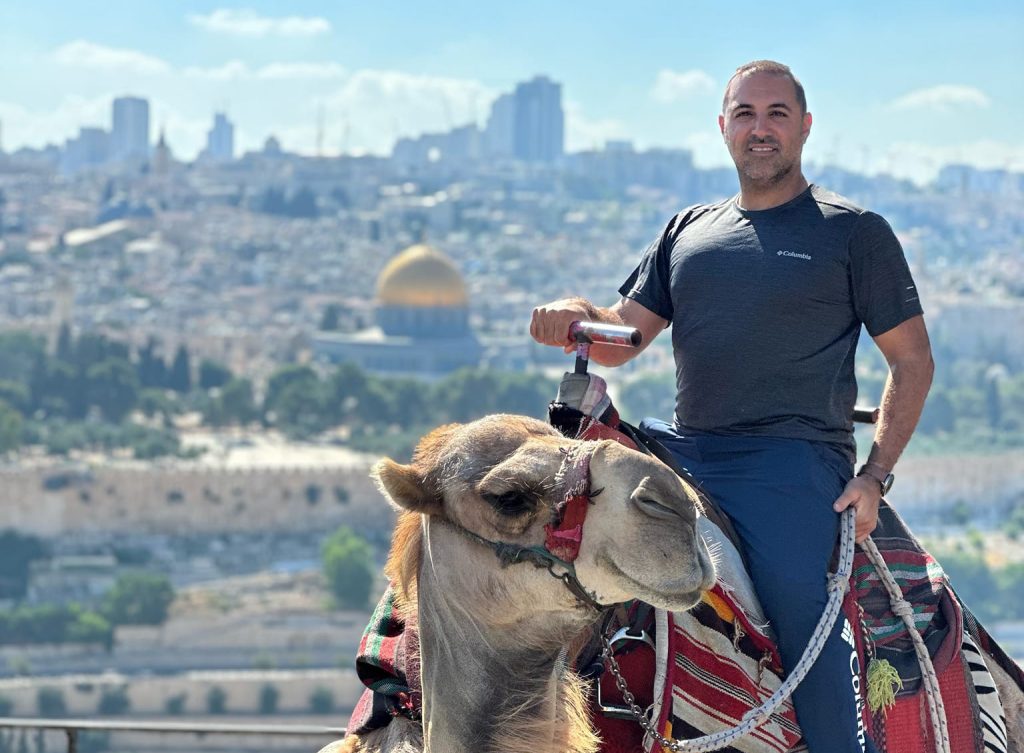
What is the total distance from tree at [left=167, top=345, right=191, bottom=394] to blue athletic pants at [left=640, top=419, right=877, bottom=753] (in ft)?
121

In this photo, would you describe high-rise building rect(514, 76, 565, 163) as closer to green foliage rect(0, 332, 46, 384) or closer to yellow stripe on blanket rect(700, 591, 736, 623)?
green foliage rect(0, 332, 46, 384)

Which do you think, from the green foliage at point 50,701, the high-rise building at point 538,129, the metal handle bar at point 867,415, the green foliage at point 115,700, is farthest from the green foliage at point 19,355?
the high-rise building at point 538,129

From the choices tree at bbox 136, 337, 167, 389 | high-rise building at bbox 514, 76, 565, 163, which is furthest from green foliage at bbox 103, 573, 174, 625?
high-rise building at bbox 514, 76, 565, 163

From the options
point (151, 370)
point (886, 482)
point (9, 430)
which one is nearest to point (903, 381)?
point (886, 482)

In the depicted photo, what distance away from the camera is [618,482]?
1537 millimetres

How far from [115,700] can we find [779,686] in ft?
60.0

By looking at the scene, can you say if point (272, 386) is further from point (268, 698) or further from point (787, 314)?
point (787, 314)

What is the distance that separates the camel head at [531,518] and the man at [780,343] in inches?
12.3

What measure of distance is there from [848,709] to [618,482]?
1.37ft

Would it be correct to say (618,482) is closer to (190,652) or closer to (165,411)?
(190,652)

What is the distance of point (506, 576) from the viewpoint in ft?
5.17

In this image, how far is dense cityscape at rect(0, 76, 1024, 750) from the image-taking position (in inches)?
879

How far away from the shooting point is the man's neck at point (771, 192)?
2.07 m

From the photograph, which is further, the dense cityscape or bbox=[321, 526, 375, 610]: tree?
bbox=[321, 526, 375, 610]: tree
